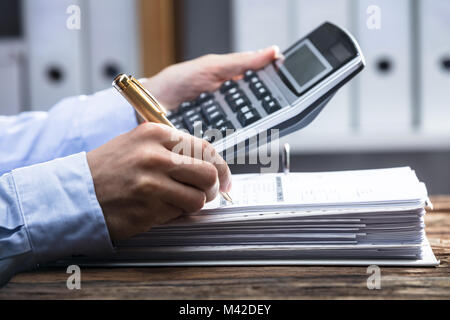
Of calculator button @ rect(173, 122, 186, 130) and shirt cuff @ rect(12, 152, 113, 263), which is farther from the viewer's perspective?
calculator button @ rect(173, 122, 186, 130)

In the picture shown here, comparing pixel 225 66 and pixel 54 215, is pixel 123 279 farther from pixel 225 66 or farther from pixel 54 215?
pixel 225 66

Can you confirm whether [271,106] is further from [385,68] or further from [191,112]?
[385,68]

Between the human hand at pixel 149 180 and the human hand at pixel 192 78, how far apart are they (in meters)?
0.26

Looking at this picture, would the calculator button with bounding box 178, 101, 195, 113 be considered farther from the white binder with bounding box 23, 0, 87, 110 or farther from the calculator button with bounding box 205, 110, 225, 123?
the white binder with bounding box 23, 0, 87, 110

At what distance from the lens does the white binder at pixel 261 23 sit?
962 millimetres

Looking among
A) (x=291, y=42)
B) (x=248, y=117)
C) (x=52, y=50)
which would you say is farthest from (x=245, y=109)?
(x=52, y=50)

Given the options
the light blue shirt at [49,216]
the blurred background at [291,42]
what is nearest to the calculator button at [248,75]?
the light blue shirt at [49,216]

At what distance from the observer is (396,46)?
934 mm

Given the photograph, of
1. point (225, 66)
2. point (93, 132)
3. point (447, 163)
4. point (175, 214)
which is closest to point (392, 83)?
point (447, 163)

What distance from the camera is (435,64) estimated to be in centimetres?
94

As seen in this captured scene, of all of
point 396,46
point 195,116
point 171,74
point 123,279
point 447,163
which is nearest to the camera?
point 123,279

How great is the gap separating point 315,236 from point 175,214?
0.31 ft

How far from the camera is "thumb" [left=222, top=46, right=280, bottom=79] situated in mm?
588

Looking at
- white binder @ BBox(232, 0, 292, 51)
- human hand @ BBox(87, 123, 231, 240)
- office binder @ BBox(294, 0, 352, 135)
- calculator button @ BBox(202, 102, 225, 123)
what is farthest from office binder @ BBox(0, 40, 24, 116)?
human hand @ BBox(87, 123, 231, 240)
